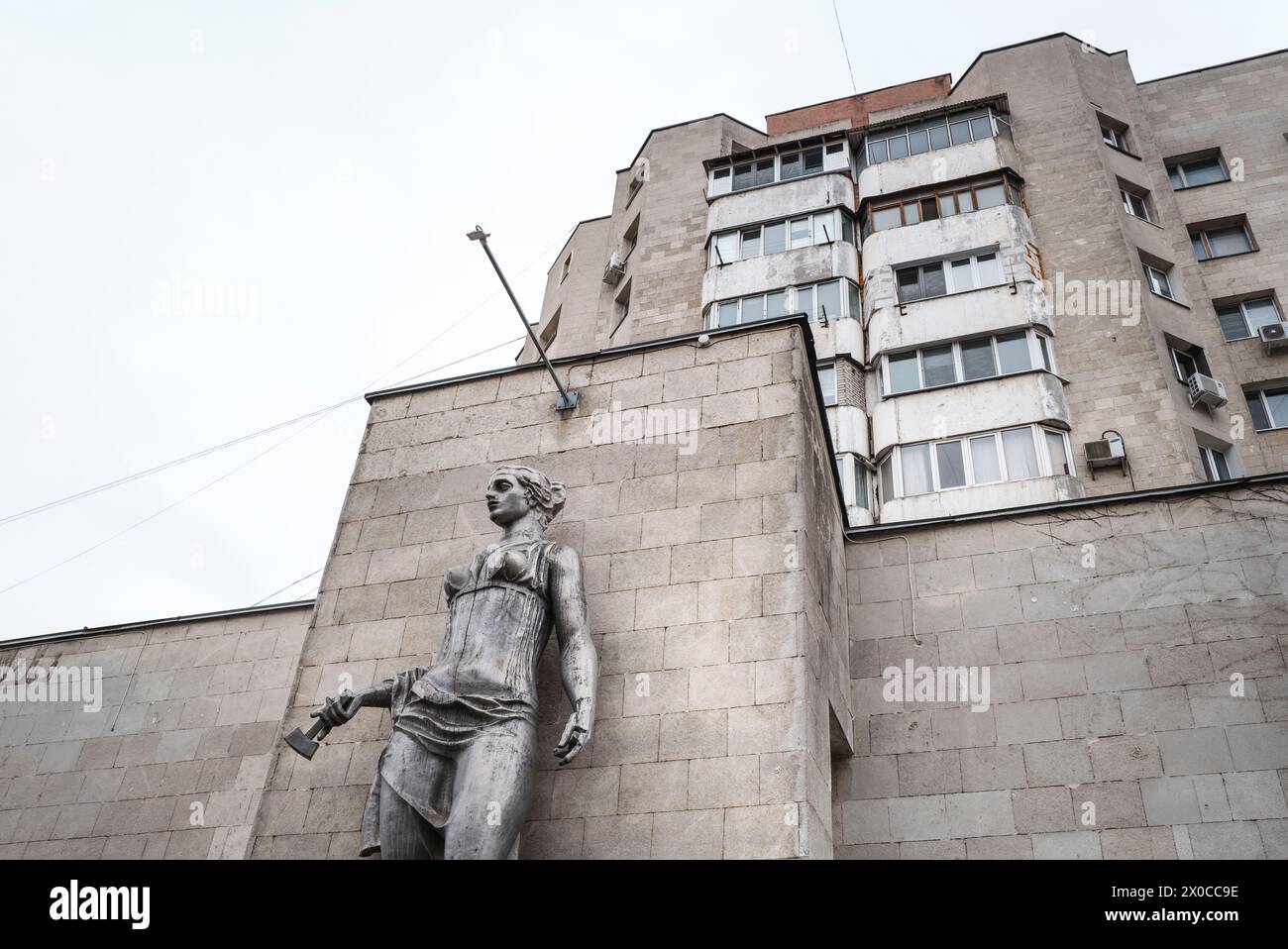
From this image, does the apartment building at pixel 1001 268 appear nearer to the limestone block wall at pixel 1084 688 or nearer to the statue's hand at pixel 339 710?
the limestone block wall at pixel 1084 688

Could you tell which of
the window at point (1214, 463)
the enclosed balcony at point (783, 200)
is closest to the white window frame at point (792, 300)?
the enclosed balcony at point (783, 200)

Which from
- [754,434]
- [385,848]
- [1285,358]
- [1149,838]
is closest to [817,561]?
[754,434]

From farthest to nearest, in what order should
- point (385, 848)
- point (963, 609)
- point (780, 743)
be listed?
point (963, 609), point (780, 743), point (385, 848)

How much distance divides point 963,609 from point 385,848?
7660 millimetres

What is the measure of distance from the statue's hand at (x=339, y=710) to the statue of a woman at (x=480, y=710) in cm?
1

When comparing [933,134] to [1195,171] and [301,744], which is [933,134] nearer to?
[1195,171]

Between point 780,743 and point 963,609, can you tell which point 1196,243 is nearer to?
point 963,609

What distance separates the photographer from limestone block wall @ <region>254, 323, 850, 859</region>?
9031 millimetres

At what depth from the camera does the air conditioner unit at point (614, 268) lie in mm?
34281

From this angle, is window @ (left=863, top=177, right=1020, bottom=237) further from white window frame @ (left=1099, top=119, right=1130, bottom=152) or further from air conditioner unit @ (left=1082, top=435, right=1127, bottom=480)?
air conditioner unit @ (left=1082, top=435, right=1127, bottom=480)

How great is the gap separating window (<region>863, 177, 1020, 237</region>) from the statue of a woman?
2264 centimetres

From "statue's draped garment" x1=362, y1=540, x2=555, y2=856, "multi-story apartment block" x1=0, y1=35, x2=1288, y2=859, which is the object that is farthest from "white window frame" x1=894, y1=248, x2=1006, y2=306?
"statue's draped garment" x1=362, y1=540, x2=555, y2=856

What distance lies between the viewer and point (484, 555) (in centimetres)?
986

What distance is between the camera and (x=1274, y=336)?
27719 millimetres
